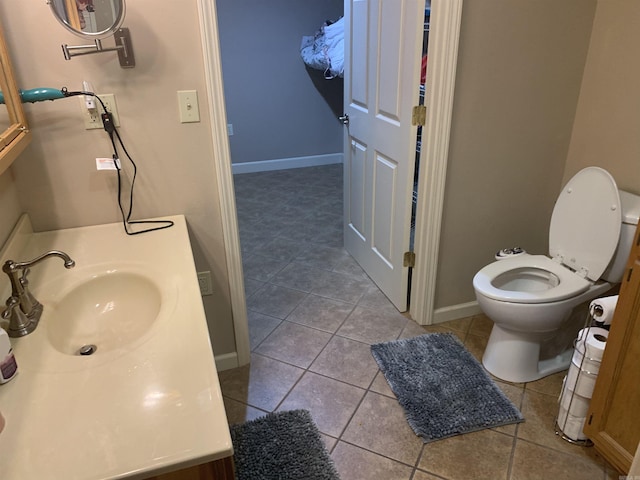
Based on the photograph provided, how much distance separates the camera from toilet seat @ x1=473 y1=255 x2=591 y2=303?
6.12 ft

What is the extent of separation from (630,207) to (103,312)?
6.27ft

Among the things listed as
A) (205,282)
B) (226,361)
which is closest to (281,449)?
(226,361)

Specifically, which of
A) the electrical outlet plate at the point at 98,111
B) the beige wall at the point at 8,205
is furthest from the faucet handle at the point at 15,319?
the electrical outlet plate at the point at 98,111

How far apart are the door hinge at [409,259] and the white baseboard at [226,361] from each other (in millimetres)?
959

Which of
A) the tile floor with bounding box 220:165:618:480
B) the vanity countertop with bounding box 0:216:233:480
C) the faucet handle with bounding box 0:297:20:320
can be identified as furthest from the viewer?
the tile floor with bounding box 220:165:618:480

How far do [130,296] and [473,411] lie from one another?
138 cm

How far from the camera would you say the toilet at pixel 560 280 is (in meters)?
1.83

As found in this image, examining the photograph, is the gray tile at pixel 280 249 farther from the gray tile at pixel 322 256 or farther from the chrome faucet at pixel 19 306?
the chrome faucet at pixel 19 306

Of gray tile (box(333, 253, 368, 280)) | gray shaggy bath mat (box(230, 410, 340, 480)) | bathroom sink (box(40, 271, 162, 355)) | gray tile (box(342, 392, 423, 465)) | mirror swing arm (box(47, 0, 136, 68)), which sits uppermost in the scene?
mirror swing arm (box(47, 0, 136, 68))

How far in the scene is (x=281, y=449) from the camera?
5.68 ft

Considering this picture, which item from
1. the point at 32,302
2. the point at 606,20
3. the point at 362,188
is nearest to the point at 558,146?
the point at 606,20

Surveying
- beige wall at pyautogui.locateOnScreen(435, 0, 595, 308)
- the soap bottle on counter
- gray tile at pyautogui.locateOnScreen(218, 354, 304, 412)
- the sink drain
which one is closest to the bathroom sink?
the sink drain

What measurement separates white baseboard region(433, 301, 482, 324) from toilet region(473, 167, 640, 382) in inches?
14.2

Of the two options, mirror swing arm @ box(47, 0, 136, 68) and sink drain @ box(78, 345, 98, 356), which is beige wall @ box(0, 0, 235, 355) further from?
sink drain @ box(78, 345, 98, 356)
